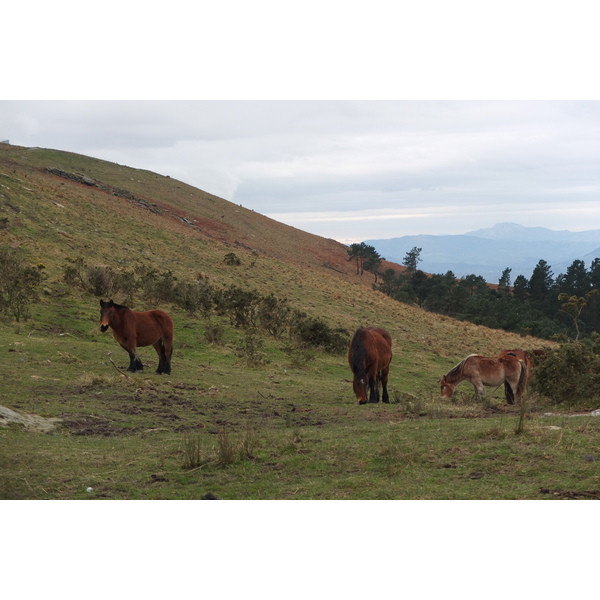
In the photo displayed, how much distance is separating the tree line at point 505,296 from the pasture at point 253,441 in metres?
44.6

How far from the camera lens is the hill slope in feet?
103

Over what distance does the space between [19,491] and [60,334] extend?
44.0 feet

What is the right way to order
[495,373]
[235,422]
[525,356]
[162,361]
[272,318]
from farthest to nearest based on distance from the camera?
1. [272,318]
2. [162,361]
3. [525,356]
4. [495,373]
5. [235,422]

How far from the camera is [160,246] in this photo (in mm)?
43469

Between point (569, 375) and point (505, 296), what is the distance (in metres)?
66.4

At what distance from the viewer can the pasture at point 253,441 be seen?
22.1ft

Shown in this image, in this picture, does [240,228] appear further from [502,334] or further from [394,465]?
[394,465]

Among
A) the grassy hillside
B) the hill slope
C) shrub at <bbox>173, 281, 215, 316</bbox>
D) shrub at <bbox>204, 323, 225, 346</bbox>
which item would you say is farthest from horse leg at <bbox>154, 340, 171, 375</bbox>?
the hill slope

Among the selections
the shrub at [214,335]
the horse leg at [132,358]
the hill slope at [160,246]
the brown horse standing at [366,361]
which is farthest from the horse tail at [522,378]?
the shrub at [214,335]

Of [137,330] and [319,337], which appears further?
[319,337]

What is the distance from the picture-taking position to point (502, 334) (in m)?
42.4

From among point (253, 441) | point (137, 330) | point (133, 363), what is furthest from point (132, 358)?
point (253, 441)

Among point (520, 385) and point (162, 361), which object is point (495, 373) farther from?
point (162, 361)

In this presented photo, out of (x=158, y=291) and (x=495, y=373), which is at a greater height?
(x=158, y=291)
